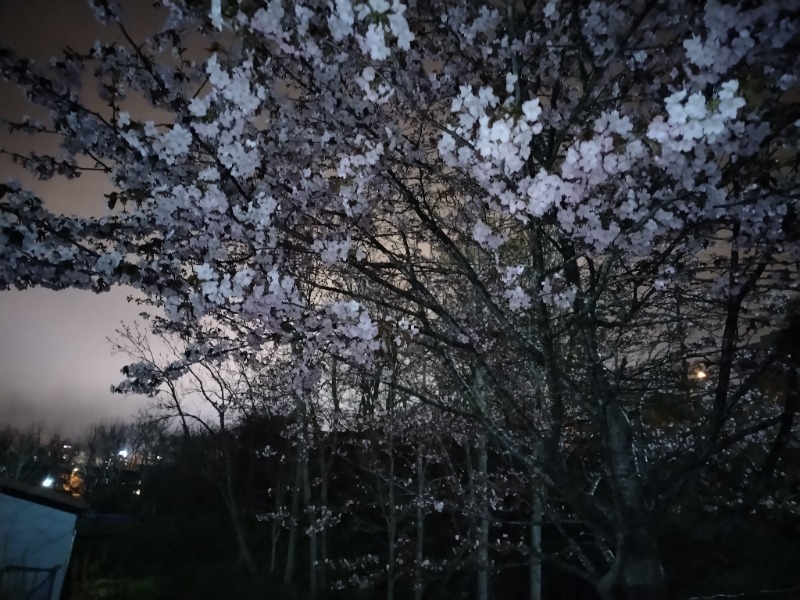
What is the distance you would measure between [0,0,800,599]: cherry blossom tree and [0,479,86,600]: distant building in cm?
631

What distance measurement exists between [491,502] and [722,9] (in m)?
9.07

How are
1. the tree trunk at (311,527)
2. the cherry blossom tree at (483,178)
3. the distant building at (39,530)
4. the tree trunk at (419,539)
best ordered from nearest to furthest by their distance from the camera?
the cherry blossom tree at (483,178)
the distant building at (39,530)
the tree trunk at (419,539)
the tree trunk at (311,527)

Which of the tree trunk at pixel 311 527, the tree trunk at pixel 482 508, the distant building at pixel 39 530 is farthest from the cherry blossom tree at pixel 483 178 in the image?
the tree trunk at pixel 311 527

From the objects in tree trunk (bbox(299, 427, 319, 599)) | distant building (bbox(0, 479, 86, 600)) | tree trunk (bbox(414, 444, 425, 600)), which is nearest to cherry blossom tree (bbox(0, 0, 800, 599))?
distant building (bbox(0, 479, 86, 600))

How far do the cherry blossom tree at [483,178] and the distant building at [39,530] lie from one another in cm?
631

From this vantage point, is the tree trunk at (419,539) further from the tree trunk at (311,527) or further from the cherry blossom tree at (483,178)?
the cherry blossom tree at (483,178)

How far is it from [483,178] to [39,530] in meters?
9.60

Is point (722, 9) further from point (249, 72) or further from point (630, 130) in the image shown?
point (249, 72)

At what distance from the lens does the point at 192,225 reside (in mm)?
4129

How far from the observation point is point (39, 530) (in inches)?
356

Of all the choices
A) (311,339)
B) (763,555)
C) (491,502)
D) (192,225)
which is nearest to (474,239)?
(311,339)

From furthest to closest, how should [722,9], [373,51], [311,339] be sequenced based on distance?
[311,339]
[373,51]
[722,9]

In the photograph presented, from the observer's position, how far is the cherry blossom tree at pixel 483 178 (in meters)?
2.84

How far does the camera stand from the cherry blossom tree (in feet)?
9.33
